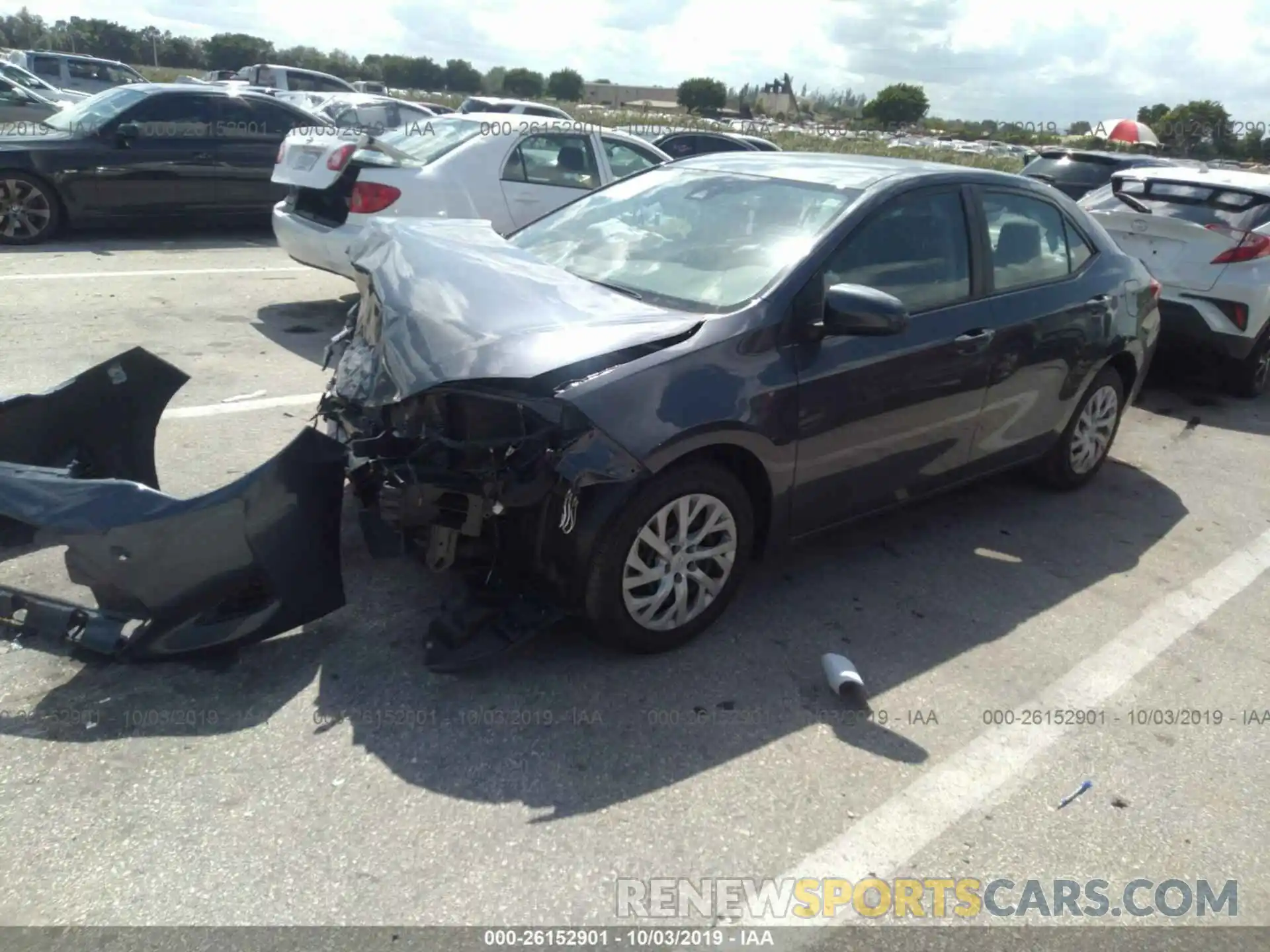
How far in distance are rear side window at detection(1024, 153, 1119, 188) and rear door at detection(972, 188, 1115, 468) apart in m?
6.78

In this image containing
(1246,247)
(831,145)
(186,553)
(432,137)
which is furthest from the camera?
(831,145)

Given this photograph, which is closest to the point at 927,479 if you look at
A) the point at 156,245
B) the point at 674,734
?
the point at 674,734

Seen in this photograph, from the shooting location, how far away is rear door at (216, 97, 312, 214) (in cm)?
A: 1074

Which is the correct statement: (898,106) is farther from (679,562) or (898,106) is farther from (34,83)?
(679,562)

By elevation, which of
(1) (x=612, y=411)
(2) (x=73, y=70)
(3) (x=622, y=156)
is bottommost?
(1) (x=612, y=411)

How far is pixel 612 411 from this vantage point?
10.4 feet

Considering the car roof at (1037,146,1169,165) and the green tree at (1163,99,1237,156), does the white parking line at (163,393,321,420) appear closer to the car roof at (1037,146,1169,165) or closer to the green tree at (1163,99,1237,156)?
the car roof at (1037,146,1169,165)

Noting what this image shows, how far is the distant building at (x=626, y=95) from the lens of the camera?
4625 centimetres

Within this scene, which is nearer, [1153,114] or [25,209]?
[25,209]

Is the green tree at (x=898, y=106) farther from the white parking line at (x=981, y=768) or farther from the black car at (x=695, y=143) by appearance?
the white parking line at (x=981, y=768)

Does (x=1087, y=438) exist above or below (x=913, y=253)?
below

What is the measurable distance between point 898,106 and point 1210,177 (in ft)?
103

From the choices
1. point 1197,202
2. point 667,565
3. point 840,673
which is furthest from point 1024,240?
point 1197,202

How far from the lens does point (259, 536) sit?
3246 millimetres
